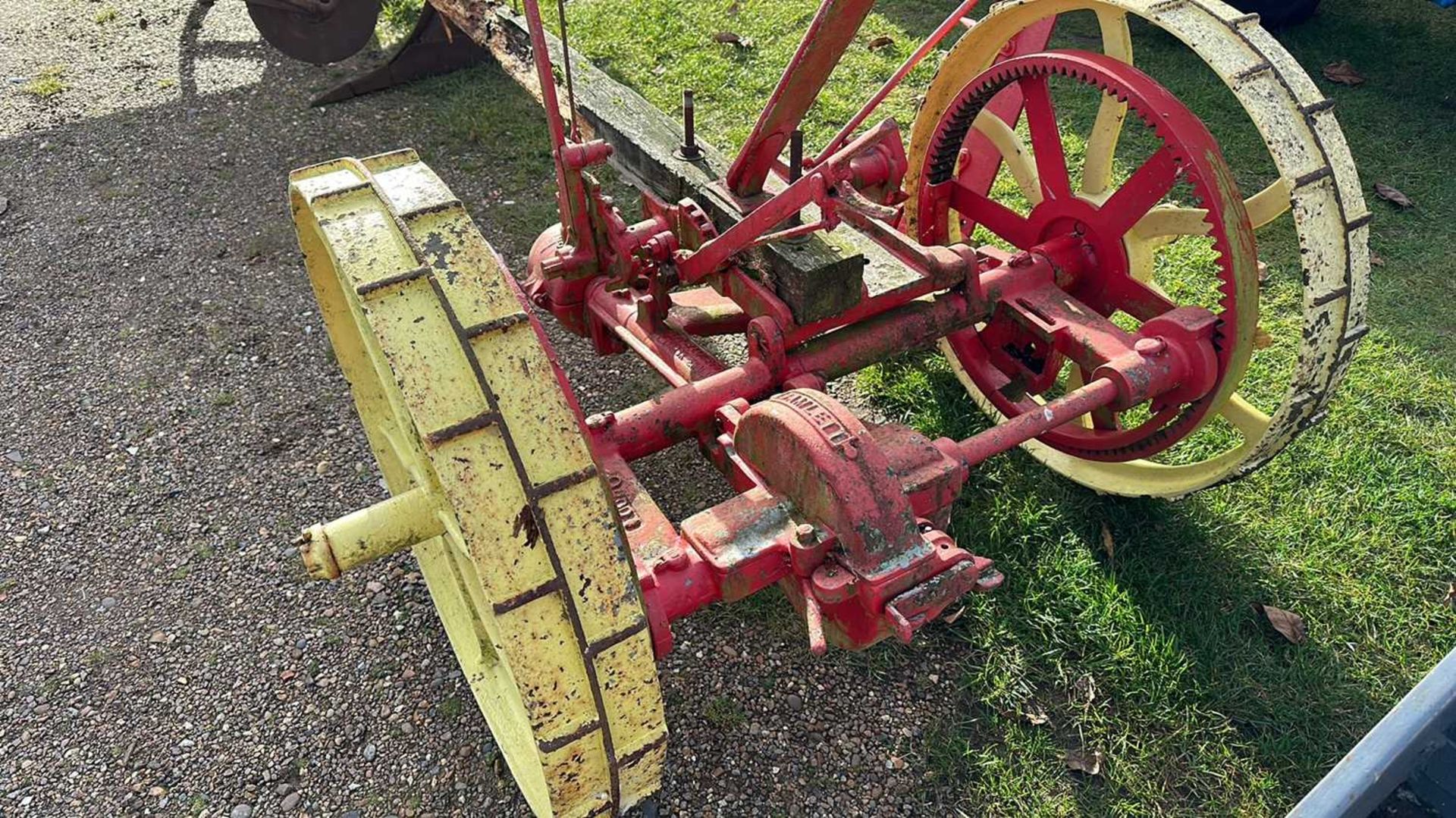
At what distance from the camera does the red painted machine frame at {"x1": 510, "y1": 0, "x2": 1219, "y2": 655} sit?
74.9 inches

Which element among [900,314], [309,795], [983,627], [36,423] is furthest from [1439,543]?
[36,423]

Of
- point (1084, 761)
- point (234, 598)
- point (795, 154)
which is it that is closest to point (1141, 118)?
point (795, 154)

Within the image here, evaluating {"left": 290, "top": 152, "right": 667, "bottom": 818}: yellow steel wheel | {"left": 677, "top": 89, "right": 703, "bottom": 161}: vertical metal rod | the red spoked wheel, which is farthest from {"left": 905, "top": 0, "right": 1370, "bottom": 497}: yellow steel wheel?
{"left": 290, "top": 152, "right": 667, "bottom": 818}: yellow steel wheel

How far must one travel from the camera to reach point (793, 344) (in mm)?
2521

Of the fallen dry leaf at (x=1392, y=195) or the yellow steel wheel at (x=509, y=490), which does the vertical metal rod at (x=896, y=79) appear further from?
the fallen dry leaf at (x=1392, y=195)

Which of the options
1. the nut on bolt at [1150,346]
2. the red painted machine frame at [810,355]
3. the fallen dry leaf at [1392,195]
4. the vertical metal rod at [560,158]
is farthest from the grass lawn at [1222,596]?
the vertical metal rod at [560,158]

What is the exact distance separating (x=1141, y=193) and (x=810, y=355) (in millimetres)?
1033

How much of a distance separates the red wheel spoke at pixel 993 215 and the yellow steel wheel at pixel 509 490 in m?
1.90

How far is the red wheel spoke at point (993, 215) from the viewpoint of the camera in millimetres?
3062

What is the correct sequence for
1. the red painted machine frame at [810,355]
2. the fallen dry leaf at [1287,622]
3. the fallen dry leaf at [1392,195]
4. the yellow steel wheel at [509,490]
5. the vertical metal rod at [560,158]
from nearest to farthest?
1. the yellow steel wheel at [509,490]
2. the red painted machine frame at [810,355]
3. the vertical metal rod at [560,158]
4. the fallen dry leaf at [1287,622]
5. the fallen dry leaf at [1392,195]

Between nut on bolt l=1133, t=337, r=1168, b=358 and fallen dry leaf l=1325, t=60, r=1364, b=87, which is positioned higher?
fallen dry leaf l=1325, t=60, r=1364, b=87

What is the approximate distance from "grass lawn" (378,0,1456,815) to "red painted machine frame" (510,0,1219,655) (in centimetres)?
56

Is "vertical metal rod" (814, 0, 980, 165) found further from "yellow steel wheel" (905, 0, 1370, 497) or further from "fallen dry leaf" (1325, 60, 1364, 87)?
"fallen dry leaf" (1325, 60, 1364, 87)

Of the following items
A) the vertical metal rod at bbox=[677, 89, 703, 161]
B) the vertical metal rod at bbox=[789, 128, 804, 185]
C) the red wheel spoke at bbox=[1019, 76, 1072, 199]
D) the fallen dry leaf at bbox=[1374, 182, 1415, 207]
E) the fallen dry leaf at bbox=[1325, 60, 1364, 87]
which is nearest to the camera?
the vertical metal rod at bbox=[789, 128, 804, 185]
